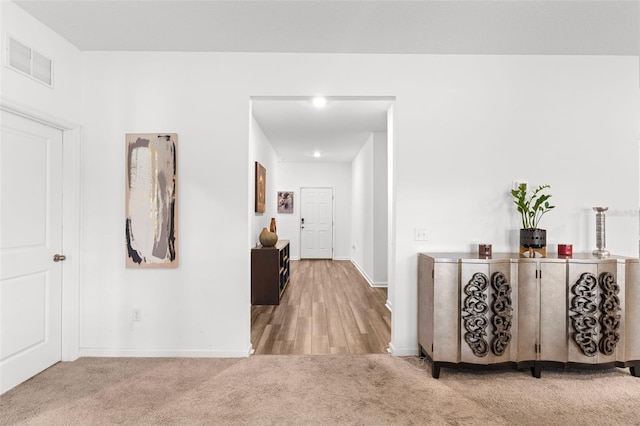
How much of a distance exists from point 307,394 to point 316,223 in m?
6.71

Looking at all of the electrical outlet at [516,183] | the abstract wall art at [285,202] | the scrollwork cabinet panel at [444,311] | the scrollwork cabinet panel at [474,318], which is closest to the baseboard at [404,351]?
the scrollwork cabinet panel at [444,311]

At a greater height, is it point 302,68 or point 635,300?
point 302,68

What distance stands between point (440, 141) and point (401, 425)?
2185 mm

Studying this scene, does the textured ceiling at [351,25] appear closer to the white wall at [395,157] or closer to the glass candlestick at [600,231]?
the white wall at [395,157]

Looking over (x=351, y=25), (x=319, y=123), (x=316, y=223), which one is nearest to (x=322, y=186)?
(x=316, y=223)

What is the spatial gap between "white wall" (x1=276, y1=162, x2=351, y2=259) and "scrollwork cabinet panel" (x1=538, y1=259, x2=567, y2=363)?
255 inches

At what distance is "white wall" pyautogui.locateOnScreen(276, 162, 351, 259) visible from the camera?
29.4ft

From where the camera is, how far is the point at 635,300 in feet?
8.48

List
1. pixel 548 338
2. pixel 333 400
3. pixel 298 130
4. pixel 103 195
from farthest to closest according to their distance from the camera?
1. pixel 298 130
2. pixel 103 195
3. pixel 548 338
4. pixel 333 400

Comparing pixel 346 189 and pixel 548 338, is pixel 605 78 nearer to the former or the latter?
pixel 548 338

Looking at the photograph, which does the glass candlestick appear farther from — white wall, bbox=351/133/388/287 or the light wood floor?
white wall, bbox=351/133/388/287

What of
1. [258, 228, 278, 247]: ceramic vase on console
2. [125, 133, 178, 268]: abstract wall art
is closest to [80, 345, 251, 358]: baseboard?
[125, 133, 178, 268]: abstract wall art

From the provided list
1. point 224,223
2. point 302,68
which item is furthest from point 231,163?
point 302,68

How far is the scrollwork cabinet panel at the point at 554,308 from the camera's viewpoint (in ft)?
8.45
